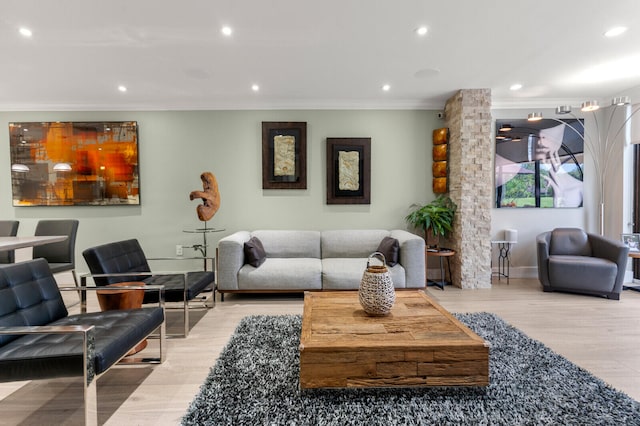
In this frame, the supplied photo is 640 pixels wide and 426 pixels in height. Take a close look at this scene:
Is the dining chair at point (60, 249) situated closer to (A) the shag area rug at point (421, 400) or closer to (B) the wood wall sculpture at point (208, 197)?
(B) the wood wall sculpture at point (208, 197)

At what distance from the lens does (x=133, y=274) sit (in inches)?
99.3

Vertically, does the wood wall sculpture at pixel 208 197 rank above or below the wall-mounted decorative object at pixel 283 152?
below

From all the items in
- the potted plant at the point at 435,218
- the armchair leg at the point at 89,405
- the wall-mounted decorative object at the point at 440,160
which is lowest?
the armchair leg at the point at 89,405

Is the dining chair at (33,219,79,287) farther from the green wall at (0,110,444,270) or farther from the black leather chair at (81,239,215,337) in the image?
the black leather chair at (81,239,215,337)

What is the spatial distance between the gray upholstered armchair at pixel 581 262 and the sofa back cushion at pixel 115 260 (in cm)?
495

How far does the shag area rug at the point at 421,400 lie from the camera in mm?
1612

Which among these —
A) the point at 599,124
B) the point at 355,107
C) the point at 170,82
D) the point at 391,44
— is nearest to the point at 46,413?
the point at 170,82

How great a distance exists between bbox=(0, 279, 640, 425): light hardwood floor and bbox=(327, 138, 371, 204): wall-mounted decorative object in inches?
64.4

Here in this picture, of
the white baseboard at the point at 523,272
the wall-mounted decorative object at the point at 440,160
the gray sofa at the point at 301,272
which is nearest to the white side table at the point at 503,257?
the white baseboard at the point at 523,272

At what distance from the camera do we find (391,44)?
2.86 meters

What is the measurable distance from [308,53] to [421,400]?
311 cm

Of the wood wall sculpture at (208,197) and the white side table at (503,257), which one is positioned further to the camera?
the white side table at (503,257)

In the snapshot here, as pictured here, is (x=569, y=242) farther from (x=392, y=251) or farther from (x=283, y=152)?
(x=283, y=152)

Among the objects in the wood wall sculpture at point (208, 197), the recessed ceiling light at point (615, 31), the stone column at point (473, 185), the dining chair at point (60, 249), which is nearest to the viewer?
the recessed ceiling light at point (615, 31)
